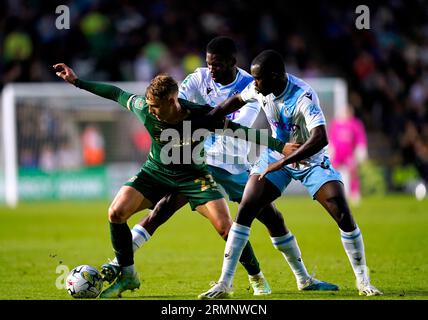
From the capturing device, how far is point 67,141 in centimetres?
2306

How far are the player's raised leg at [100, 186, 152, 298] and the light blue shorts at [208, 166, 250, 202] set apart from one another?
0.96 metres

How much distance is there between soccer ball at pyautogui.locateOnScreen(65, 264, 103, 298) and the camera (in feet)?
28.0

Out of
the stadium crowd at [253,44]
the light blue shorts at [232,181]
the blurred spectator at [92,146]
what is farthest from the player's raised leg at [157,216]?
the stadium crowd at [253,44]

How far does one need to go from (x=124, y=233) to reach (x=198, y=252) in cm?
446

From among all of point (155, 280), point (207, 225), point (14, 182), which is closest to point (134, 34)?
point (14, 182)

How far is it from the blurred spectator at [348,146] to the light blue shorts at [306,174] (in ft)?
40.9

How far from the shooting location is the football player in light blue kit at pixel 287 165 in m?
8.30

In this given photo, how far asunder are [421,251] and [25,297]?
19.8 feet

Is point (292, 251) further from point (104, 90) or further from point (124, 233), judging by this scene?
point (104, 90)

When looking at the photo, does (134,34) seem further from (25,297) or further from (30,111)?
(25,297)

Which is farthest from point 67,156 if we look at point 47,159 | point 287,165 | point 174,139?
point 287,165

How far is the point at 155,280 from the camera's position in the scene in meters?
10.0

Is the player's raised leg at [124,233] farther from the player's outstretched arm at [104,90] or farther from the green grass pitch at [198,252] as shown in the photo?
the player's outstretched arm at [104,90]

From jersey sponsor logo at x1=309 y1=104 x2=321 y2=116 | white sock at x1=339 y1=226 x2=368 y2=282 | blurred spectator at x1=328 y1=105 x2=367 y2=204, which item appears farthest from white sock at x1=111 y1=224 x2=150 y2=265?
blurred spectator at x1=328 y1=105 x2=367 y2=204
